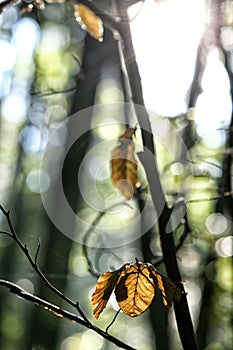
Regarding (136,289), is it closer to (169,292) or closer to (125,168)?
(169,292)

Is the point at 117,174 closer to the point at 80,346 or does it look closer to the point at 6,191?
the point at 6,191

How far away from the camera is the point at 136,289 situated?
0.87 meters

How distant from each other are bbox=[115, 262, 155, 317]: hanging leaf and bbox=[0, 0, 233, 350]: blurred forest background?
14cm

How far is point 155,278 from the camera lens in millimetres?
851

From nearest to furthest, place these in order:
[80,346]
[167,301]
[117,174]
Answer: [167,301], [117,174], [80,346]

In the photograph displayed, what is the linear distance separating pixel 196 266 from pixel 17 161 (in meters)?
4.60

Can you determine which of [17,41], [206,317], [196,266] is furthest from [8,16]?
[206,317]

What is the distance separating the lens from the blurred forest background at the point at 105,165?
1.64 m

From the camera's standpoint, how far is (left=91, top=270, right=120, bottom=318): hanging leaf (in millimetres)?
830

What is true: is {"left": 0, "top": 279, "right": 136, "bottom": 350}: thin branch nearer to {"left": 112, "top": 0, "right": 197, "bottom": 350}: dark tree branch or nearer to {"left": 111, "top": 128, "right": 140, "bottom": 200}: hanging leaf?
{"left": 112, "top": 0, "right": 197, "bottom": 350}: dark tree branch

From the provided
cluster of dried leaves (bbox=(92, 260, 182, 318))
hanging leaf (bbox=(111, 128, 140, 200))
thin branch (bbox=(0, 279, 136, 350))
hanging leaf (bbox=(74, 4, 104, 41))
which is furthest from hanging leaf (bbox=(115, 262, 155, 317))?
hanging leaf (bbox=(74, 4, 104, 41))

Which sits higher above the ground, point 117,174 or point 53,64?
point 117,174

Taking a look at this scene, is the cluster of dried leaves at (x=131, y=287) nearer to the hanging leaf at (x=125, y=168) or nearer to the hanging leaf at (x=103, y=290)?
the hanging leaf at (x=103, y=290)

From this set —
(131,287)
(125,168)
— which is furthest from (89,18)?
(131,287)
